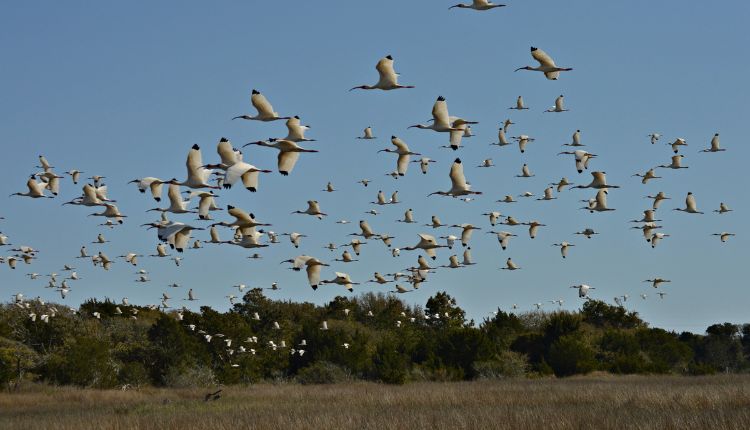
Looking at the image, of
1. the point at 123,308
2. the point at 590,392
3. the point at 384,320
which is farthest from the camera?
the point at 384,320

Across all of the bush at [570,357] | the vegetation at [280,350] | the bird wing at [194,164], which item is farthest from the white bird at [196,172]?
the bush at [570,357]

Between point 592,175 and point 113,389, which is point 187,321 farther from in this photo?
point 592,175

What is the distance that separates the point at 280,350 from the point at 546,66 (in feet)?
92.8

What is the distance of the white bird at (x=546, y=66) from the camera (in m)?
25.0

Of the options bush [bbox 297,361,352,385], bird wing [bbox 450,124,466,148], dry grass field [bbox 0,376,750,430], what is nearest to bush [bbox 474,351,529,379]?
bush [bbox 297,361,352,385]

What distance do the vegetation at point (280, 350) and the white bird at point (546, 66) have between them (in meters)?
22.3

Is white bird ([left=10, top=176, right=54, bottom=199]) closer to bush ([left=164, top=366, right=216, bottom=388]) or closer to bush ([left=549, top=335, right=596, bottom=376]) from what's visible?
bush ([left=164, top=366, right=216, bottom=388])

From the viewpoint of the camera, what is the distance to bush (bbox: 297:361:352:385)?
47312 mm

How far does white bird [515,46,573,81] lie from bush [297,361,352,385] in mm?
24828

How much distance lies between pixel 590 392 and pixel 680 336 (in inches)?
1597

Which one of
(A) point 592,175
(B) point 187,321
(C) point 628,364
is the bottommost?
(C) point 628,364

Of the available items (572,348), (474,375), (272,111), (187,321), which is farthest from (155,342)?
(272,111)

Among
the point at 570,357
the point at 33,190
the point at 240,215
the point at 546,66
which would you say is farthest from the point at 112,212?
the point at 570,357

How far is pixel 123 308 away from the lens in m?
56.8
